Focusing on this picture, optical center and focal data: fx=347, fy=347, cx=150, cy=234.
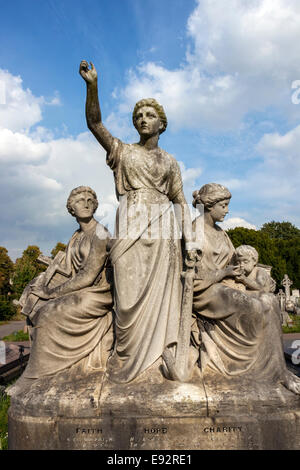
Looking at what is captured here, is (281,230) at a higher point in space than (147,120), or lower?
higher

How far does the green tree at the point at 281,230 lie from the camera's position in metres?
58.5

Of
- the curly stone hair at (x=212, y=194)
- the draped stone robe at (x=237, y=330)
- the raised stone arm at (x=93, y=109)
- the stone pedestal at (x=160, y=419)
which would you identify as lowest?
the stone pedestal at (x=160, y=419)

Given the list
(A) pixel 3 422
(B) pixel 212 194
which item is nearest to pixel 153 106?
(B) pixel 212 194

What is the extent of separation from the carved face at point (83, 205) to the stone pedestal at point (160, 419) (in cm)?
227

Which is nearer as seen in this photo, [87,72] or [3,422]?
[87,72]

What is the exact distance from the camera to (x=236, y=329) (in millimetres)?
3910

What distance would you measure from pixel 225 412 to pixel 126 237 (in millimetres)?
2059

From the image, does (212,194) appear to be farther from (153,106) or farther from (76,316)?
(76,316)

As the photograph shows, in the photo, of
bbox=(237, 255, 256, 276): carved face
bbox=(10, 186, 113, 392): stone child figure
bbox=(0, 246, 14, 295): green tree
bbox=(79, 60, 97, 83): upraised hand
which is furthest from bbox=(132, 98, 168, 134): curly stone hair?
bbox=(0, 246, 14, 295): green tree

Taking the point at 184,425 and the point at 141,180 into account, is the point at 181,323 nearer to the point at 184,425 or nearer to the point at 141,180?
the point at 184,425

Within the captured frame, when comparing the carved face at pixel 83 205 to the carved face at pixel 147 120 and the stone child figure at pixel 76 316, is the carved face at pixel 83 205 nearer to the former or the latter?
the stone child figure at pixel 76 316

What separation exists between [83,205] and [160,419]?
9.21ft

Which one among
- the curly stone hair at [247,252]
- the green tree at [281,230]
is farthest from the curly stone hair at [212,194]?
the green tree at [281,230]

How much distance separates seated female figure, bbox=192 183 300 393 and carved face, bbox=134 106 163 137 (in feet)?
5.59
